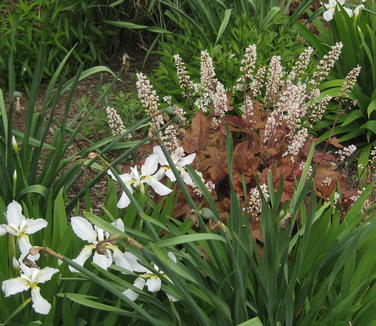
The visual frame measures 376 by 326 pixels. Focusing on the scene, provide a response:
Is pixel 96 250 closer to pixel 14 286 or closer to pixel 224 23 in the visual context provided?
pixel 14 286

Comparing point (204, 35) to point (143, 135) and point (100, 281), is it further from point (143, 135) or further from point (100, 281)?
point (100, 281)

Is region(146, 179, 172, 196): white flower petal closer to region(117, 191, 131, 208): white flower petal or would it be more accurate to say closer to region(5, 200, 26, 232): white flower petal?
region(117, 191, 131, 208): white flower petal

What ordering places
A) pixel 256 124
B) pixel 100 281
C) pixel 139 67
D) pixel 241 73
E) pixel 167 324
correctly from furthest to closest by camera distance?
pixel 139 67, pixel 241 73, pixel 256 124, pixel 167 324, pixel 100 281

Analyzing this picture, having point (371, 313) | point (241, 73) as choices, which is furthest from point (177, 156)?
point (241, 73)

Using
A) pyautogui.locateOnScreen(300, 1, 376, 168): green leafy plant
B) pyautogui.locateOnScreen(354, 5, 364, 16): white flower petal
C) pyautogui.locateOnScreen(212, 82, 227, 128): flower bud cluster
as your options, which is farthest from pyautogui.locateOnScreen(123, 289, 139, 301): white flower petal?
pyautogui.locateOnScreen(354, 5, 364, 16): white flower petal

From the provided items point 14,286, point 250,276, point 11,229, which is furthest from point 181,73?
point 14,286

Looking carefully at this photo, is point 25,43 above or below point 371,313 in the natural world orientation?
below

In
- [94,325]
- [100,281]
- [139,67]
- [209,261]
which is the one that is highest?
[100,281]
